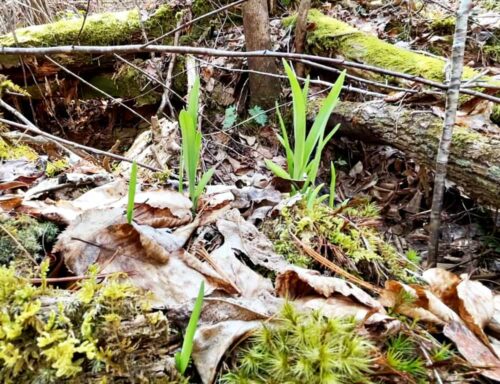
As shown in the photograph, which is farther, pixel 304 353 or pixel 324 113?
pixel 324 113

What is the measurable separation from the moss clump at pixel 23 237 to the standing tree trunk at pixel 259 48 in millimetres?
2703

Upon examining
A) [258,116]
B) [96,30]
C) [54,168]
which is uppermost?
[96,30]

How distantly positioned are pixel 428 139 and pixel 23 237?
2144 millimetres

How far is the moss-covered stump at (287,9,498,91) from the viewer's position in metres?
2.75

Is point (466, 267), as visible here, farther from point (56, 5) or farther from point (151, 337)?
point (56, 5)

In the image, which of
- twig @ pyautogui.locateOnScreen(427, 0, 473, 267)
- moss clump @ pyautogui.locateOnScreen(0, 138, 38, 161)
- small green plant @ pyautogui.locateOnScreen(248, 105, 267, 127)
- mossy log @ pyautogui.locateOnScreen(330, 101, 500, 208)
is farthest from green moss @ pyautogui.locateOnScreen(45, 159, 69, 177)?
small green plant @ pyautogui.locateOnScreen(248, 105, 267, 127)

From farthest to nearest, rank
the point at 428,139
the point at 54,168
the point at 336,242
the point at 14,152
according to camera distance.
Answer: the point at 428,139
the point at 14,152
the point at 54,168
the point at 336,242

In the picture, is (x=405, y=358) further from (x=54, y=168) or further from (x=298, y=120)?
(x=54, y=168)

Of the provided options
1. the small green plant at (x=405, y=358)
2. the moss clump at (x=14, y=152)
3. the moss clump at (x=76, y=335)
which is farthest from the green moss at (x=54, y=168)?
the small green plant at (x=405, y=358)

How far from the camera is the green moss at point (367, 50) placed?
2.75 m

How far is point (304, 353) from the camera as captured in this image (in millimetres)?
643

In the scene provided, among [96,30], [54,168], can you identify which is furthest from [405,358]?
[96,30]

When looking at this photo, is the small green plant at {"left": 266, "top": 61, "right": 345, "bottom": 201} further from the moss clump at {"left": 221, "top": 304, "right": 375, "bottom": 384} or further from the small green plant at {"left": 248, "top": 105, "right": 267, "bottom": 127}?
the small green plant at {"left": 248, "top": 105, "right": 267, "bottom": 127}

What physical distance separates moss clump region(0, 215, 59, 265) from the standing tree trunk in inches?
106
